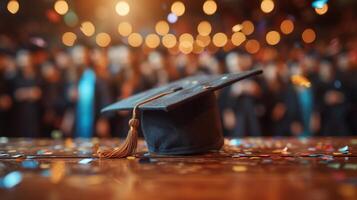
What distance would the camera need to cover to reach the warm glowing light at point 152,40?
5.49 m

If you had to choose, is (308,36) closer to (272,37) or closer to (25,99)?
(272,37)

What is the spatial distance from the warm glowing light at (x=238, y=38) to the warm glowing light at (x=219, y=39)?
0.11m

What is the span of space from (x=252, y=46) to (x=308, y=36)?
2.74 feet

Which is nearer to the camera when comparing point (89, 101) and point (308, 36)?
point (89, 101)

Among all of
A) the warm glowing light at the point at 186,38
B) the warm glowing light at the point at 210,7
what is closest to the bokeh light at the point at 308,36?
the warm glowing light at the point at 210,7

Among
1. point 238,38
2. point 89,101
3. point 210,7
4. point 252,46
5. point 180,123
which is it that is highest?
point 210,7

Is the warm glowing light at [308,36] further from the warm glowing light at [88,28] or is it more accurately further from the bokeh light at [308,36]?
the warm glowing light at [88,28]

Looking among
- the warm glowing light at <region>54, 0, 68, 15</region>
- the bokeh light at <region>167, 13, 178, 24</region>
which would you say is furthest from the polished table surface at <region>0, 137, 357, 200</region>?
the bokeh light at <region>167, 13, 178, 24</region>

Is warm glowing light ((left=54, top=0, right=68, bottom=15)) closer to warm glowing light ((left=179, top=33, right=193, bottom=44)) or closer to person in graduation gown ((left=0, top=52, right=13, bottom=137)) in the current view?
person in graduation gown ((left=0, top=52, right=13, bottom=137))

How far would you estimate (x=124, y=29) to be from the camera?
5488 mm

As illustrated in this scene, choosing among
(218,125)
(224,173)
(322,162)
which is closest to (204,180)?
(224,173)

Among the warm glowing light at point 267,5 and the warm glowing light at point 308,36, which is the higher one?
the warm glowing light at point 267,5

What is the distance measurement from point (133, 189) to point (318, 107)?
152 inches

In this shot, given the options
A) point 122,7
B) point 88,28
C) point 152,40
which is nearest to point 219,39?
point 152,40
